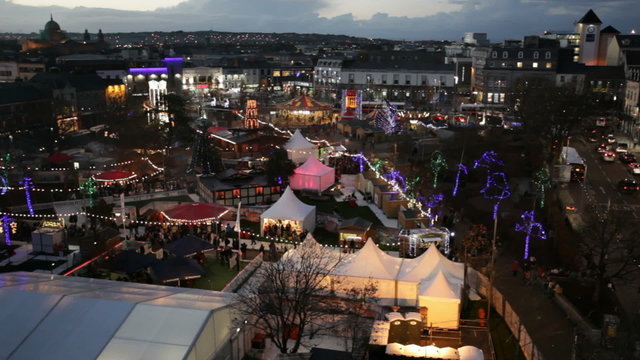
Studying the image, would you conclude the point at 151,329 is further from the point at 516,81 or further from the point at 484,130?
the point at 516,81

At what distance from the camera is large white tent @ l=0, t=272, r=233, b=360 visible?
10734mm

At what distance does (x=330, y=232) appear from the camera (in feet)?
69.3

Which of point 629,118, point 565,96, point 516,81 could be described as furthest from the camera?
point 516,81

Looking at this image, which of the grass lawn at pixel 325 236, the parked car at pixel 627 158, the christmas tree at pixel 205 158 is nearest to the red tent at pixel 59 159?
the christmas tree at pixel 205 158

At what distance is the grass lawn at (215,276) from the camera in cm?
1583

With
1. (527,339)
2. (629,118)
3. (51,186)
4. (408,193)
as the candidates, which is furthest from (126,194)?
(629,118)

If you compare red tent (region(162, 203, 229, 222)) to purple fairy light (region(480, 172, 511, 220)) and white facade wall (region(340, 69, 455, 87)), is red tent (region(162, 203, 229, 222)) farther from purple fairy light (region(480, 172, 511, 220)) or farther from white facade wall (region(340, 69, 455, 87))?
white facade wall (region(340, 69, 455, 87))

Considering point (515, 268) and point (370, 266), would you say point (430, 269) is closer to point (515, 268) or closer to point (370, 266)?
point (370, 266)

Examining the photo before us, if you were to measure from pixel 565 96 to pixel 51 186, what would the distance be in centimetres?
3186

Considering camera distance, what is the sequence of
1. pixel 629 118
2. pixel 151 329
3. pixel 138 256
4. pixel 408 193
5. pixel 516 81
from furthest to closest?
1. pixel 516 81
2. pixel 629 118
3. pixel 408 193
4. pixel 138 256
5. pixel 151 329

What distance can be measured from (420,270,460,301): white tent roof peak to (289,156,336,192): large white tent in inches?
462

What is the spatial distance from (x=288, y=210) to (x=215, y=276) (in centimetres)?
471

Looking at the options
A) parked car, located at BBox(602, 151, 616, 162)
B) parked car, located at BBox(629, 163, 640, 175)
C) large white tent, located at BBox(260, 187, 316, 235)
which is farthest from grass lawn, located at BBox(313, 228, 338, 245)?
→ parked car, located at BBox(602, 151, 616, 162)

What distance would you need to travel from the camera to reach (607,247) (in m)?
15.2
